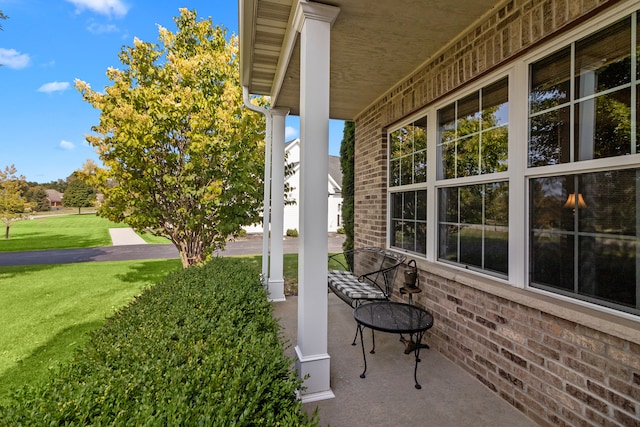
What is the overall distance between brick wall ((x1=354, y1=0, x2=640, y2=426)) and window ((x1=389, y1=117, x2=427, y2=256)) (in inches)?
14.7

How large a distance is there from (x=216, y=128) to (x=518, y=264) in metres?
4.81

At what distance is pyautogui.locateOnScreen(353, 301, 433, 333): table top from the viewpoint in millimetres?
2502

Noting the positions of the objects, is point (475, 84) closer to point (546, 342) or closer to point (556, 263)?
point (556, 263)

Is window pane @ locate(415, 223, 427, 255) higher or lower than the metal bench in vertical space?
higher

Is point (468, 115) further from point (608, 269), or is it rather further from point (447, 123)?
point (608, 269)

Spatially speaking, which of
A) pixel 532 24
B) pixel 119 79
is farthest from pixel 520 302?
pixel 119 79

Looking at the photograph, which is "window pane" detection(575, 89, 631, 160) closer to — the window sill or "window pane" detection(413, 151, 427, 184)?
the window sill

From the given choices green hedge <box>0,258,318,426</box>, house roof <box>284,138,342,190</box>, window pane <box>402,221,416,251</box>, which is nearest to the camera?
green hedge <box>0,258,318,426</box>

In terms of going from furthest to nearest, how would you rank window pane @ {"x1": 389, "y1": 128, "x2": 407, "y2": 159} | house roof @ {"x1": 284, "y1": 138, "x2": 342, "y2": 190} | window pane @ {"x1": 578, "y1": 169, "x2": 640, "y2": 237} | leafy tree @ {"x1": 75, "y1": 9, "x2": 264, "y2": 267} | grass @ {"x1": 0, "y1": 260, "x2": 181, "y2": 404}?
house roof @ {"x1": 284, "y1": 138, "x2": 342, "y2": 190}, leafy tree @ {"x1": 75, "y1": 9, "x2": 264, "y2": 267}, window pane @ {"x1": 389, "y1": 128, "x2": 407, "y2": 159}, grass @ {"x1": 0, "y1": 260, "x2": 181, "y2": 404}, window pane @ {"x1": 578, "y1": 169, "x2": 640, "y2": 237}

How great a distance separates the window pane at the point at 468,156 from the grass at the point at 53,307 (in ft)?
10.6

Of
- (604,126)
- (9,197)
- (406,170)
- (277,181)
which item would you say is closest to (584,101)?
(604,126)

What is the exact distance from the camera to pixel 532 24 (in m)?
2.10

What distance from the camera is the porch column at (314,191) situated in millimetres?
2232

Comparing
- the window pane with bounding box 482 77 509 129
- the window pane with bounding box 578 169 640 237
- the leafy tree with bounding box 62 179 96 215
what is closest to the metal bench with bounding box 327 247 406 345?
the window pane with bounding box 482 77 509 129
